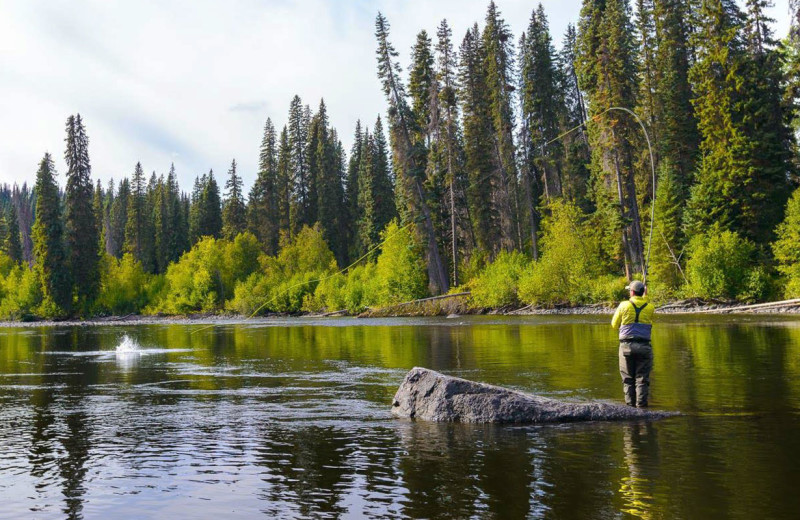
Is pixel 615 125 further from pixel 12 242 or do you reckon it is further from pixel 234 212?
pixel 12 242

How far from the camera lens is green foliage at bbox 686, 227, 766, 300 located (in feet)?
153

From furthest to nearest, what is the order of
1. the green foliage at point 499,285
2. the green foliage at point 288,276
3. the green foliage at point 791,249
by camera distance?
the green foliage at point 288,276, the green foliage at point 499,285, the green foliage at point 791,249

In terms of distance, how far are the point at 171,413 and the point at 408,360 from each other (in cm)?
1040

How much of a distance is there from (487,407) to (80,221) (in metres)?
85.2

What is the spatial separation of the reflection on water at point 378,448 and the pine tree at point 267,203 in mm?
85189

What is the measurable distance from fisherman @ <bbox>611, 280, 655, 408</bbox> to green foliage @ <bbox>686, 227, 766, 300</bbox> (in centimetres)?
3740

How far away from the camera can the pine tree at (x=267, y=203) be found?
106 metres

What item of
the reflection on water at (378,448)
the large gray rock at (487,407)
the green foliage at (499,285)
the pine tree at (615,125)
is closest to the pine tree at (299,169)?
the green foliage at (499,285)

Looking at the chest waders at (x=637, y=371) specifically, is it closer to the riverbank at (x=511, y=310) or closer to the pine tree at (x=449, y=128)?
the riverbank at (x=511, y=310)

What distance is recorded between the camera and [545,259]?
5606 centimetres

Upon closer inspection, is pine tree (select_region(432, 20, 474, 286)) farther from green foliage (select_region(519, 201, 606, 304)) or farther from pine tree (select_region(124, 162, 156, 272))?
pine tree (select_region(124, 162, 156, 272))

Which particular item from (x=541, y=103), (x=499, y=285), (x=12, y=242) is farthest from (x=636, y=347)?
(x=12, y=242)

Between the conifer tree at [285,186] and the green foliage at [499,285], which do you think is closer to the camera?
the green foliage at [499,285]

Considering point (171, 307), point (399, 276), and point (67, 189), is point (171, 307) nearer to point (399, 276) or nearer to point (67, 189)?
point (67, 189)
